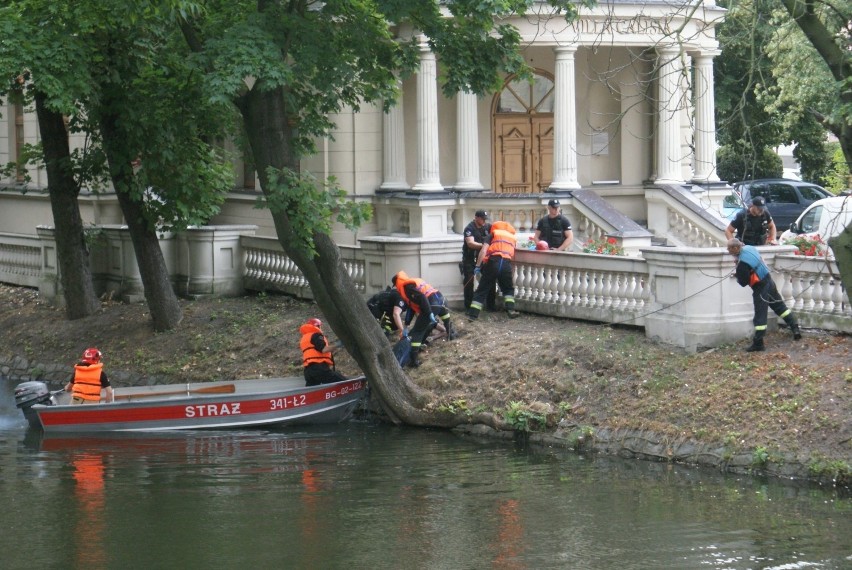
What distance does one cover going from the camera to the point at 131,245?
84.6 feet

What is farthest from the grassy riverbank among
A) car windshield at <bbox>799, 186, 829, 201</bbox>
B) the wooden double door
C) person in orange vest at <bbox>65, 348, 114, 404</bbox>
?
car windshield at <bbox>799, 186, 829, 201</bbox>

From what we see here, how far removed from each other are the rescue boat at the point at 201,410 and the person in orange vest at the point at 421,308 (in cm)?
93

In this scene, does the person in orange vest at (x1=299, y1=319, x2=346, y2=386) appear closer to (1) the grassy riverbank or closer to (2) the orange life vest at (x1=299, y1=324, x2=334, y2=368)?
(2) the orange life vest at (x1=299, y1=324, x2=334, y2=368)

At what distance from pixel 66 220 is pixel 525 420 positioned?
34.1 feet

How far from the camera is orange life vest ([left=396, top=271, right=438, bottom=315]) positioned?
1945 cm

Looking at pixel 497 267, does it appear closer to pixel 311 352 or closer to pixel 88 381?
pixel 311 352

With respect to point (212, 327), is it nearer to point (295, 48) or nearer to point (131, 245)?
point (131, 245)

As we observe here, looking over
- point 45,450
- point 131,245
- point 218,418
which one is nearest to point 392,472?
point 218,418

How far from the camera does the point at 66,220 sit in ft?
79.6

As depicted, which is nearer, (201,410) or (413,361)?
(201,410)

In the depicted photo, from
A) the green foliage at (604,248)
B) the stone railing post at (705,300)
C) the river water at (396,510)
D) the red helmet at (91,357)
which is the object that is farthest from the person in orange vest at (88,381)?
the stone railing post at (705,300)

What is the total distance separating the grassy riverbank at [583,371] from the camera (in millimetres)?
15719

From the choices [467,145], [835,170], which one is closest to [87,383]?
[467,145]

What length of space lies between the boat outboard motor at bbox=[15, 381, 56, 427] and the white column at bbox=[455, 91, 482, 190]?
9321 millimetres
